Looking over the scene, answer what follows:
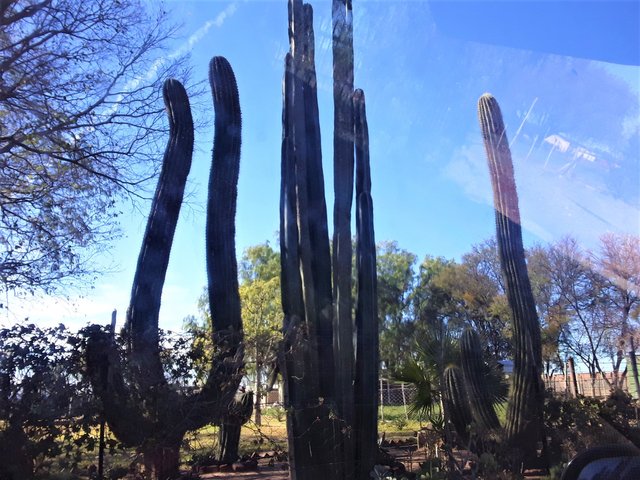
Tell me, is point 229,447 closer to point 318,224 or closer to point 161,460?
point 161,460

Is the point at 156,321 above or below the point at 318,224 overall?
below

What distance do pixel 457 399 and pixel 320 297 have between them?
11.8 feet

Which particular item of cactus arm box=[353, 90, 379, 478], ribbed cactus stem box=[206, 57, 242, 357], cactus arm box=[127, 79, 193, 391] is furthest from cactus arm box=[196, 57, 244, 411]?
cactus arm box=[353, 90, 379, 478]

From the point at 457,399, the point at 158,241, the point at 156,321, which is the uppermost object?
the point at 158,241

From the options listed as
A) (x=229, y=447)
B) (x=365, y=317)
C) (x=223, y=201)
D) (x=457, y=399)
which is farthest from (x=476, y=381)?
(x=223, y=201)

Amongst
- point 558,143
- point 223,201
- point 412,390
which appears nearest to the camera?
point 558,143

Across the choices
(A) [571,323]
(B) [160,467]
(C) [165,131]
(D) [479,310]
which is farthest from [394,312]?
(B) [160,467]

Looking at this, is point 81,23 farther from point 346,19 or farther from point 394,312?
point 394,312

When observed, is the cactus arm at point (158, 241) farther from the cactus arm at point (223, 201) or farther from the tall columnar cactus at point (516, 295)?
the tall columnar cactus at point (516, 295)

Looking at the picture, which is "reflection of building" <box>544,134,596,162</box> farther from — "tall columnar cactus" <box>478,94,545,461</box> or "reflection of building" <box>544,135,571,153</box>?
"tall columnar cactus" <box>478,94,545,461</box>

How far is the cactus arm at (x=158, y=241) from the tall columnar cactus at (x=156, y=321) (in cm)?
1

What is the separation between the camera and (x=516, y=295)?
992cm

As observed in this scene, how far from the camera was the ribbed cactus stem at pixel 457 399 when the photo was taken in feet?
32.2

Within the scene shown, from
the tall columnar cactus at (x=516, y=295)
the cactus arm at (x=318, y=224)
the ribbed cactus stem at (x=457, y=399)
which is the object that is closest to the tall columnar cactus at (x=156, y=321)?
the cactus arm at (x=318, y=224)
